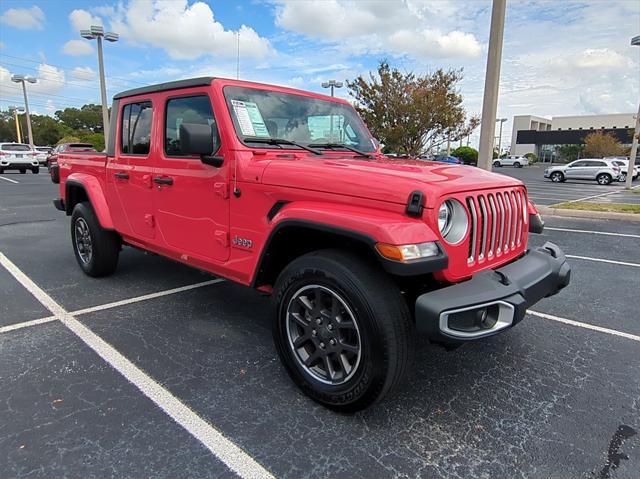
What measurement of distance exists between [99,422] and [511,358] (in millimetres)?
2773

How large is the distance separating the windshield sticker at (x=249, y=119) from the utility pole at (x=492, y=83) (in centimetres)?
745

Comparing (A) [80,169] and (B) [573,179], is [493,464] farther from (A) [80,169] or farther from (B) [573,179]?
(B) [573,179]

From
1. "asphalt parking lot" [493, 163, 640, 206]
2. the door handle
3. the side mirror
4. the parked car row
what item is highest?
the side mirror

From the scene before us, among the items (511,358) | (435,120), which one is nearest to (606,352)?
(511,358)

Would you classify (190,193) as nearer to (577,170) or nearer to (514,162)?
(577,170)

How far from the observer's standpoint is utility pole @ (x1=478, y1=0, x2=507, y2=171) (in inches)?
372

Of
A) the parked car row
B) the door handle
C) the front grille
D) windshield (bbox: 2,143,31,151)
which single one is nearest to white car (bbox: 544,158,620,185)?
the parked car row

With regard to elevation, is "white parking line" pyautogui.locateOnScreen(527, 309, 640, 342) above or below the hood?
below

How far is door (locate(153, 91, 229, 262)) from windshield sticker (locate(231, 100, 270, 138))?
7.5 inches

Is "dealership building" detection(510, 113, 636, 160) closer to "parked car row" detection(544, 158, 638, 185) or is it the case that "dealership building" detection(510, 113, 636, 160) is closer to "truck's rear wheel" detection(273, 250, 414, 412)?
"parked car row" detection(544, 158, 638, 185)

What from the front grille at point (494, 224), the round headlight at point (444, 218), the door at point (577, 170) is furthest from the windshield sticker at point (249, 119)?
the door at point (577, 170)

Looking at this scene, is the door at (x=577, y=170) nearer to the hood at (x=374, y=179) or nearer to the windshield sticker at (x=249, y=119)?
the hood at (x=374, y=179)

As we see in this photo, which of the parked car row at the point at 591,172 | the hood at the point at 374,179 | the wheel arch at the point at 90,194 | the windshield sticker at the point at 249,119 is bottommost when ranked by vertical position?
the parked car row at the point at 591,172

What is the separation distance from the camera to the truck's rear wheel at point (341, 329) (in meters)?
2.23
